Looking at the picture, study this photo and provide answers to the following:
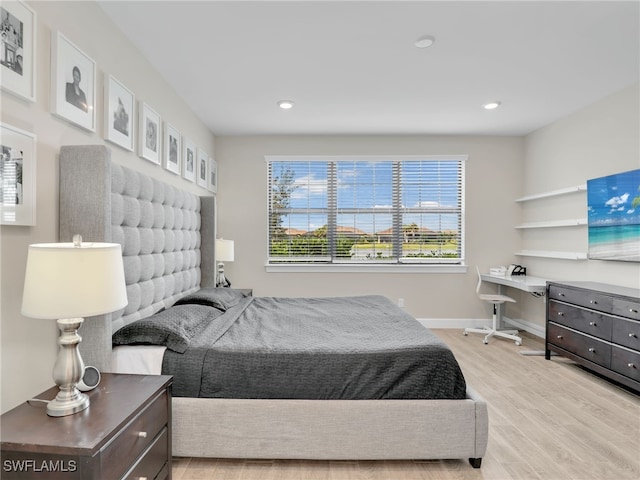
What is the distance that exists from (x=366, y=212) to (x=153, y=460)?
3916mm

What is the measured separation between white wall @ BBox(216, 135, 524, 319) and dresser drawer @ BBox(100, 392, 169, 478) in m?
3.27

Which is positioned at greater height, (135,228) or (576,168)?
(576,168)

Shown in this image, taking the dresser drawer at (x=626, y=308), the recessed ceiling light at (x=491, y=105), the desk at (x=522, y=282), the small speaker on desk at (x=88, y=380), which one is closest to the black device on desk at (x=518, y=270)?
the desk at (x=522, y=282)

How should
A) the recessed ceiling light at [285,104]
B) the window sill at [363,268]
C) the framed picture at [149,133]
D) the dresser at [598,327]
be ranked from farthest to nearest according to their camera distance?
the window sill at [363,268] → the recessed ceiling light at [285,104] → the dresser at [598,327] → the framed picture at [149,133]

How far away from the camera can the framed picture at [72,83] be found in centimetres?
172

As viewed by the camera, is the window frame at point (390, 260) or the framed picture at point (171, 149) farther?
the window frame at point (390, 260)

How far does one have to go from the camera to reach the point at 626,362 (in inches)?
110

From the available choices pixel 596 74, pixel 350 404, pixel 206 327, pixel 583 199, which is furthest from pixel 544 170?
pixel 206 327

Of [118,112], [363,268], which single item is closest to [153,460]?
[118,112]

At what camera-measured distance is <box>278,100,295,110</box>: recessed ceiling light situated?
11.9ft

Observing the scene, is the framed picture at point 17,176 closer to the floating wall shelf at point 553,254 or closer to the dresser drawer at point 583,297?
the dresser drawer at point 583,297

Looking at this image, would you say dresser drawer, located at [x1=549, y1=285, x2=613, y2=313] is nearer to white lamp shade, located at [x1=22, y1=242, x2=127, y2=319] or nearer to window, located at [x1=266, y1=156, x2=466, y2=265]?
window, located at [x1=266, y1=156, x2=466, y2=265]

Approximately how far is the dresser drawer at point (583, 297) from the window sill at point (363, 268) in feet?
4.39

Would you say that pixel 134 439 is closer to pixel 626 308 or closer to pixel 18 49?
pixel 18 49
